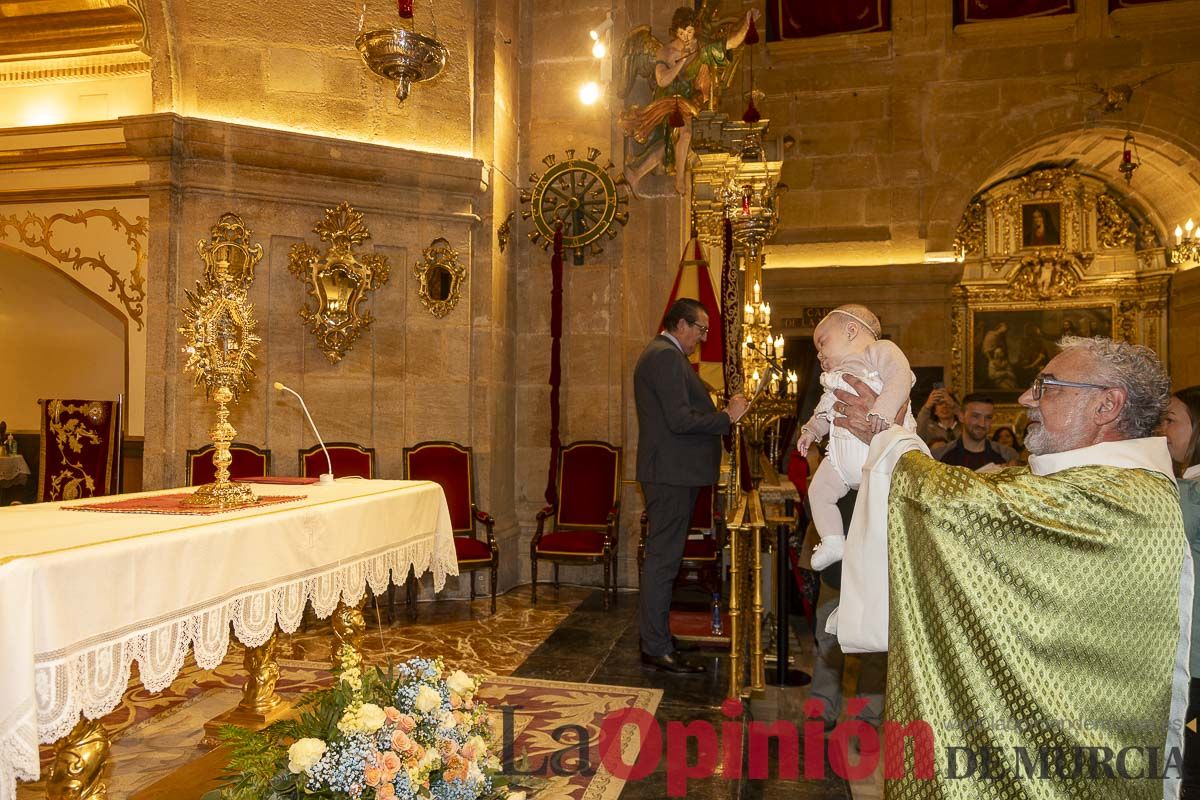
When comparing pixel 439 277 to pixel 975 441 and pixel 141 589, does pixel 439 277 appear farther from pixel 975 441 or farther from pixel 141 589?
pixel 141 589

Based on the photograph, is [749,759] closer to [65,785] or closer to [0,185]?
[65,785]

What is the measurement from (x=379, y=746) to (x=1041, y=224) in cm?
1641

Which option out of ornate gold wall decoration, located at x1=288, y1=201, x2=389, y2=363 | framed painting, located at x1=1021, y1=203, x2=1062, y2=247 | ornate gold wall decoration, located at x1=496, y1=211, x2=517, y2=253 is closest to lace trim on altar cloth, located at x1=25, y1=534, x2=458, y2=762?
ornate gold wall decoration, located at x1=288, y1=201, x2=389, y2=363

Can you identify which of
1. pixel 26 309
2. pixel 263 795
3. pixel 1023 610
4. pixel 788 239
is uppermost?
pixel 788 239

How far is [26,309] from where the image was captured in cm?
923

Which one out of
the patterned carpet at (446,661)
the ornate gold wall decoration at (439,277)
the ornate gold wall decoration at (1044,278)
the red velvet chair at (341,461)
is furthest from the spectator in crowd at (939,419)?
the ornate gold wall decoration at (1044,278)

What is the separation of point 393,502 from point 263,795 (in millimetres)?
2363

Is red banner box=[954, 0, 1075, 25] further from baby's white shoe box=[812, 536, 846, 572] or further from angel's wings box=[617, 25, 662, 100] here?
baby's white shoe box=[812, 536, 846, 572]

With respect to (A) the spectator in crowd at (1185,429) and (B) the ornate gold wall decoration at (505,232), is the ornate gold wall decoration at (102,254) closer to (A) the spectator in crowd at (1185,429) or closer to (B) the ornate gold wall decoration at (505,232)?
(B) the ornate gold wall decoration at (505,232)

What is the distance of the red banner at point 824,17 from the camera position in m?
13.3

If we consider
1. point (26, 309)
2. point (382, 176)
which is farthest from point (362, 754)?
point (26, 309)

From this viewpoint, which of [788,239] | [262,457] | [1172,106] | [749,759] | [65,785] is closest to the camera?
[65,785]

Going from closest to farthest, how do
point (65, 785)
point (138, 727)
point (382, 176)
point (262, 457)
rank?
point (65, 785) → point (138, 727) → point (262, 457) → point (382, 176)

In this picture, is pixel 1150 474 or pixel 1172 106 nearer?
pixel 1150 474
